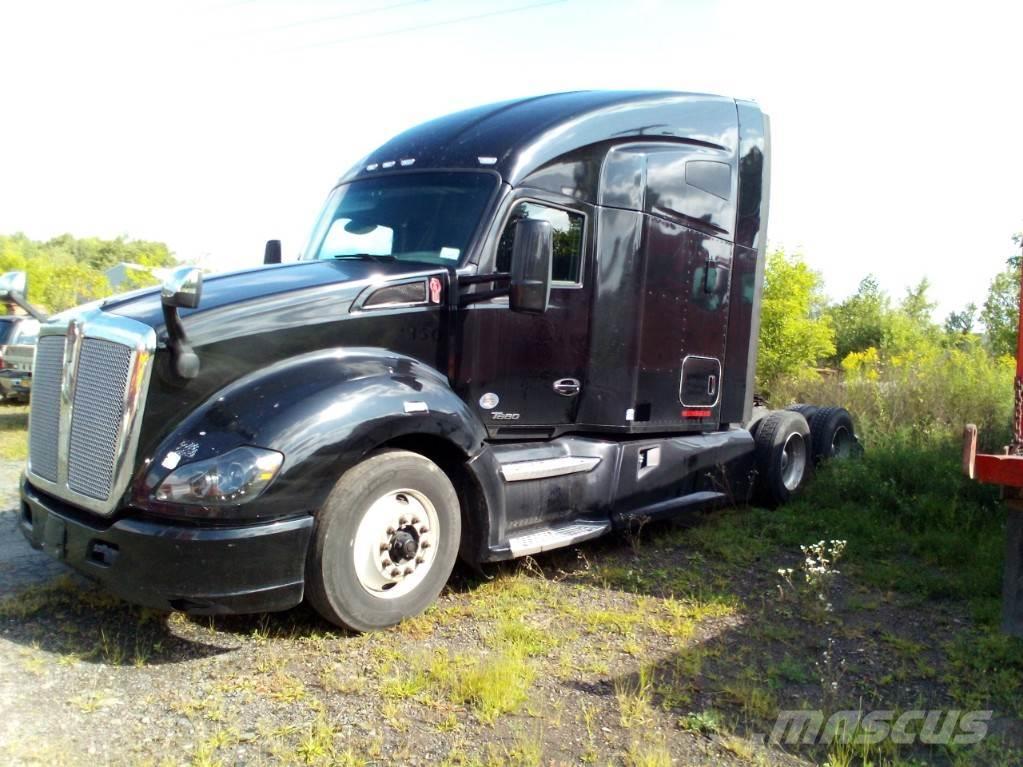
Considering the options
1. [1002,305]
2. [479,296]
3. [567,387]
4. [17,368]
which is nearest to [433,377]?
[479,296]

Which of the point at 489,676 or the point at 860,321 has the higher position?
the point at 860,321

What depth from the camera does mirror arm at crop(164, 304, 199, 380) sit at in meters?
4.23

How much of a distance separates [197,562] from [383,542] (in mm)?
978

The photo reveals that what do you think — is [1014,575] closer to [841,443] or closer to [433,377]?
[433,377]

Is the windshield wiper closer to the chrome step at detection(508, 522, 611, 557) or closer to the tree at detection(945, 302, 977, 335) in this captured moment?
the chrome step at detection(508, 522, 611, 557)

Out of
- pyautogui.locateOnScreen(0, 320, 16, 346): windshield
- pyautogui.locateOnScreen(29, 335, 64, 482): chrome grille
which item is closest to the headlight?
pyautogui.locateOnScreen(29, 335, 64, 482): chrome grille

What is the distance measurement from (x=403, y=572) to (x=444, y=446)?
0.75 meters

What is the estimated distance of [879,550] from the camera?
6480 millimetres

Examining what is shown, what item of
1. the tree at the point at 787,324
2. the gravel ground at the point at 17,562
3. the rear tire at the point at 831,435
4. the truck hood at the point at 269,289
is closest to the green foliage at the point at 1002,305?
the tree at the point at 787,324

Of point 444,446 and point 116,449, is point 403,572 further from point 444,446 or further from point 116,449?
point 116,449

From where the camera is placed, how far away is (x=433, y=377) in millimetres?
5066

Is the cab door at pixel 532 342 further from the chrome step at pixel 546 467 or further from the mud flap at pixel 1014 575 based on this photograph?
the mud flap at pixel 1014 575

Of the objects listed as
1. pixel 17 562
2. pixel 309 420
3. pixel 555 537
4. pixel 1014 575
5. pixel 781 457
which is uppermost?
pixel 309 420

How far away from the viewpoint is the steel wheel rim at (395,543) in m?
4.54
